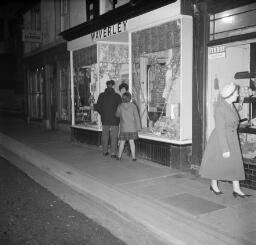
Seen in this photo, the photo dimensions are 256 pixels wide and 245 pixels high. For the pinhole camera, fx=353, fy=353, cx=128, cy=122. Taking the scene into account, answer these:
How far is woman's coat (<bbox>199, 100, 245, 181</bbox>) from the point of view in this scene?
5.39 metres

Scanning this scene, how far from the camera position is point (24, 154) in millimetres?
10578

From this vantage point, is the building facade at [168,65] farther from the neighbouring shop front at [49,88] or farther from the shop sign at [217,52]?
the neighbouring shop front at [49,88]

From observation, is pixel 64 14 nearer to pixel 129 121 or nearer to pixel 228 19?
pixel 129 121

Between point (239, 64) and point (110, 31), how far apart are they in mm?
4258

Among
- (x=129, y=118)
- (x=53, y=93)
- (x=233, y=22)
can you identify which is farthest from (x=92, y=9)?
(x=233, y=22)

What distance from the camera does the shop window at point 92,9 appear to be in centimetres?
1174

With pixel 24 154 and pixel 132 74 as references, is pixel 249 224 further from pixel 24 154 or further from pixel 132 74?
pixel 24 154

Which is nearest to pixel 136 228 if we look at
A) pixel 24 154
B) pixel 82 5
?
pixel 24 154

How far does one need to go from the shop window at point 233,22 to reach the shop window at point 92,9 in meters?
5.74

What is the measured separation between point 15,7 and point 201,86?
2241 cm

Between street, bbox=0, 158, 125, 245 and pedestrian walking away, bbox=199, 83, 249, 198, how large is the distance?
6.74ft

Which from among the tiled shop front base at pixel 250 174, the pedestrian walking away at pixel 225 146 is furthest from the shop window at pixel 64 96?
the pedestrian walking away at pixel 225 146

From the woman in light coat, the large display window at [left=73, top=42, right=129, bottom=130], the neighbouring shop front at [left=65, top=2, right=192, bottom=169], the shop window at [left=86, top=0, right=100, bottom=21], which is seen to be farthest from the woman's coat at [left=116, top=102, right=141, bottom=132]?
the shop window at [left=86, top=0, right=100, bottom=21]

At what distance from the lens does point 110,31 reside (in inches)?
391
